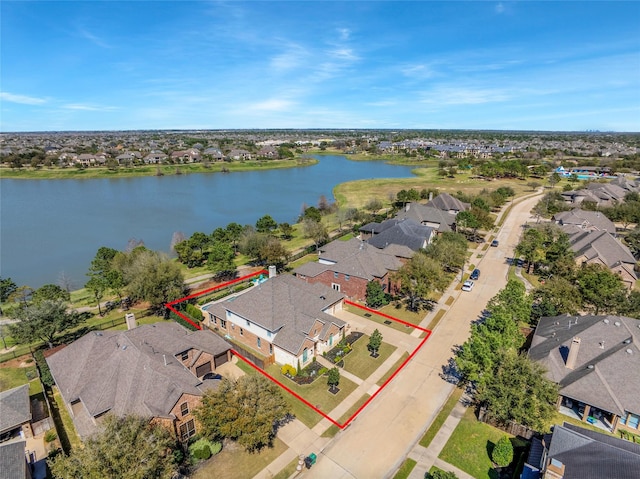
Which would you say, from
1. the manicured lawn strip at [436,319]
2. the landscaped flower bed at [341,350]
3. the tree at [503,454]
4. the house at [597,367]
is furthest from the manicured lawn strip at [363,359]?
the house at [597,367]

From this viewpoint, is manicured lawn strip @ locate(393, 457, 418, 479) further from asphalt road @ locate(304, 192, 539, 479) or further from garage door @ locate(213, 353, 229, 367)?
garage door @ locate(213, 353, 229, 367)

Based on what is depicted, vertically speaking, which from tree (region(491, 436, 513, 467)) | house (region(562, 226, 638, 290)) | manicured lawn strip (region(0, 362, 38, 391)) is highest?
house (region(562, 226, 638, 290))

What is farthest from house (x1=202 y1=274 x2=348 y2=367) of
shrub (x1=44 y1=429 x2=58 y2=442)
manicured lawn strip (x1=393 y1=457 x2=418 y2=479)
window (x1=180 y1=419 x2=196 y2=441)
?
shrub (x1=44 y1=429 x2=58 y2=442)

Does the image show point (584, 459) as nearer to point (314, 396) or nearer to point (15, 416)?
point (314, 396)

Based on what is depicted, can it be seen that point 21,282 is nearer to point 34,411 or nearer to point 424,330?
point 34,411

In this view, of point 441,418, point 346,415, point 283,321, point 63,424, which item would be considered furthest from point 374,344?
point 63,424

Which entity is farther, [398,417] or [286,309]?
[286,309]

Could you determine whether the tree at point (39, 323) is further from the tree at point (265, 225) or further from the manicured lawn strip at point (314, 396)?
the tree at point (265, 225)

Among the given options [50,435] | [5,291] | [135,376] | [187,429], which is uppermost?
[135,376]
